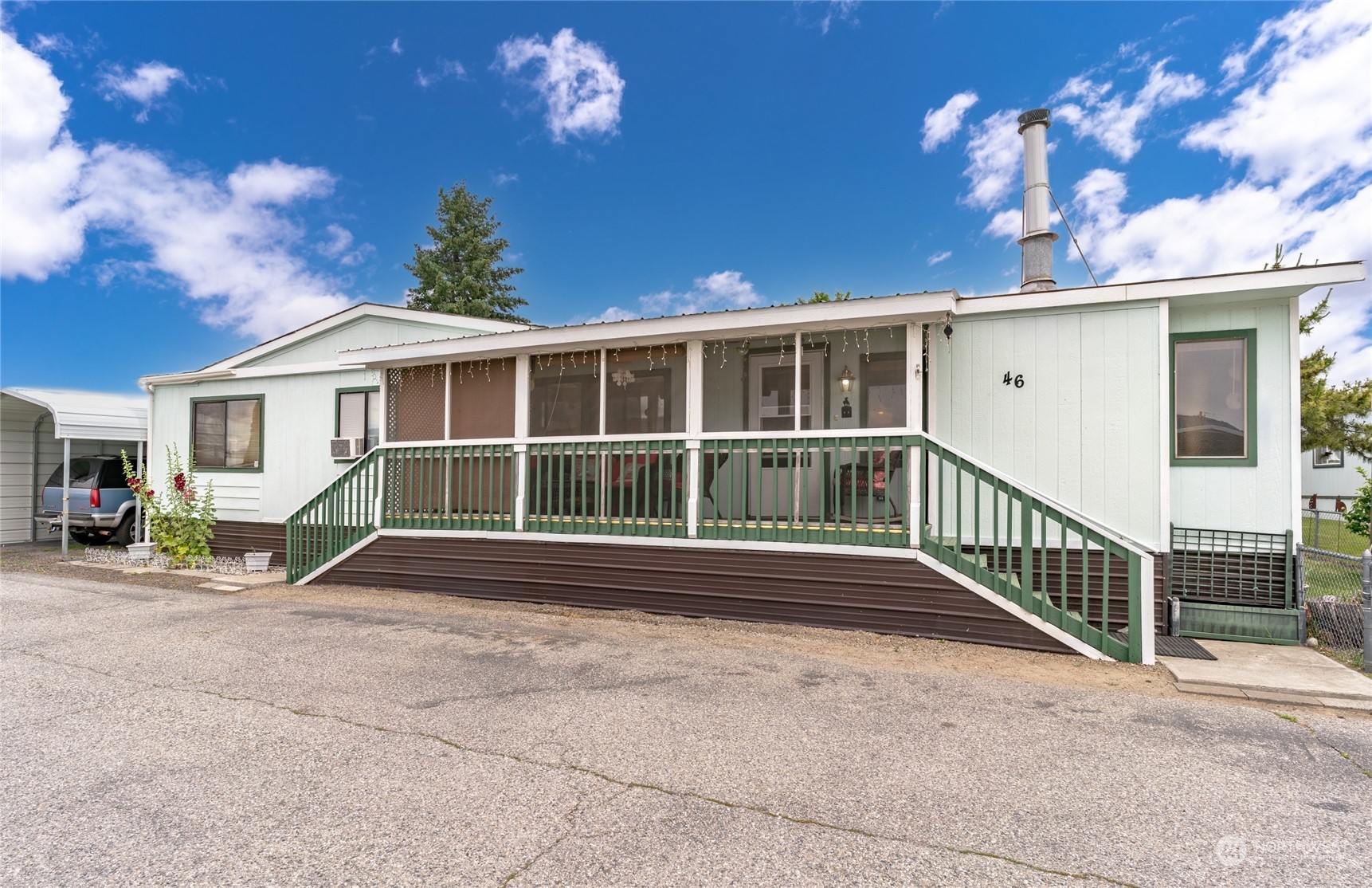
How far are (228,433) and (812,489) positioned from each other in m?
9.87

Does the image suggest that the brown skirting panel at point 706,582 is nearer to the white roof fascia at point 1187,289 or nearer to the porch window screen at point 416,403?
the porch window screen at point 416,403

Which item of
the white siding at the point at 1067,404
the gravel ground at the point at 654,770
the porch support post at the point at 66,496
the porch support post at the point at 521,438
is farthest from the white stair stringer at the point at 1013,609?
the porch support post at the point at 66,496

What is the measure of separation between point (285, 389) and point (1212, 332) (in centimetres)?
1214

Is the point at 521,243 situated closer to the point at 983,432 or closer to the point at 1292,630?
the point at 983,432

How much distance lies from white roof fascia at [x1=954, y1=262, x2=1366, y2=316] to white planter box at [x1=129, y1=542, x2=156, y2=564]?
40.8 ft

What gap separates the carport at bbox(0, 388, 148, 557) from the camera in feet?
37.2

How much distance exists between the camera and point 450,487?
788 centimetres

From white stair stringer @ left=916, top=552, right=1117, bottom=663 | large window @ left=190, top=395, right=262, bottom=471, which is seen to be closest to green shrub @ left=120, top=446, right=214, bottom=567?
large window @ left=190, top=395, right=262, bottom=471

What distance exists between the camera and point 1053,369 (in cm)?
609

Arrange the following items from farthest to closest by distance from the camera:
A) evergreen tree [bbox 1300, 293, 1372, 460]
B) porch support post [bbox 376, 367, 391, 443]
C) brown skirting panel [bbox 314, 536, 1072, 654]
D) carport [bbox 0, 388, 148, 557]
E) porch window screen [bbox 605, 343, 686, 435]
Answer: evergreen tree [bbox 1300, 293, 1372, 460]
carport [bbox 0, 388, 148, 557]
porch support post [bbox 376, 367, 391, 443]
porch window screen [bbox 605, 343, 686, 435]
brown skirting panel [bbox 314, 536, 1072, 654]

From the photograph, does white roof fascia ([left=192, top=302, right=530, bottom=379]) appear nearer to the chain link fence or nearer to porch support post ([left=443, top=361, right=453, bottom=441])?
porch support post ([left=443, top=361, right=453, bottom=441])

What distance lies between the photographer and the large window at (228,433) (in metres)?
10.5

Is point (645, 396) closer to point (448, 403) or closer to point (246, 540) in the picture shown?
point (448, 403)

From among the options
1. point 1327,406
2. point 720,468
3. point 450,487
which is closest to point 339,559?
point 450,487
